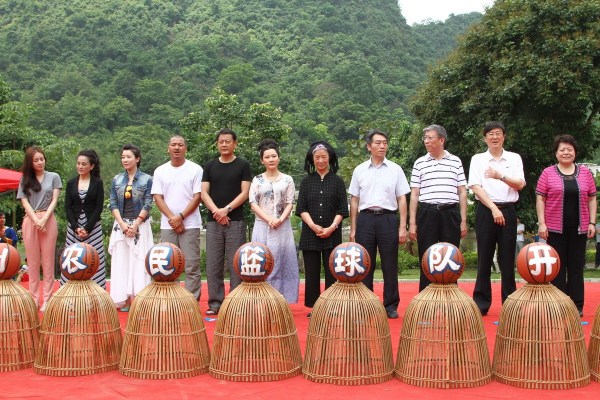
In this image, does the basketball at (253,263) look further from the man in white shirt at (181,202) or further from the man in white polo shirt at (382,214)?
the man in white shirt at (181,202)

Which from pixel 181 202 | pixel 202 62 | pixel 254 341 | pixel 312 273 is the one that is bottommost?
pixel 254 341

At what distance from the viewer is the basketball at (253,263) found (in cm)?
452

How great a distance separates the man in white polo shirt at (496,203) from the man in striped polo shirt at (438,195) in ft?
0.53

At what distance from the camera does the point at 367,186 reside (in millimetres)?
6566

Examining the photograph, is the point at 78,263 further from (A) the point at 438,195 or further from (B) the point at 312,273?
(A) the point at 438,195

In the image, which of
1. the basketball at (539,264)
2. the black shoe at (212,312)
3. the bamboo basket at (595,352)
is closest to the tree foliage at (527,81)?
the black shoe at (212,312)

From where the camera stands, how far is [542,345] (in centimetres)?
425

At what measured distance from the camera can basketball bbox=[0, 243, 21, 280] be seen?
484 centimetres

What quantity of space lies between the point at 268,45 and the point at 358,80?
46.3 ft

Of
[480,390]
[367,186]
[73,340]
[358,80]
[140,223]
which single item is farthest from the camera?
[358,80]

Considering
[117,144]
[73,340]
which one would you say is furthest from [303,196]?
[117,144]

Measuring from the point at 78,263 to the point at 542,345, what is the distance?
2.84 meters

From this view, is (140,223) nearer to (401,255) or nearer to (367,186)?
(367,186)

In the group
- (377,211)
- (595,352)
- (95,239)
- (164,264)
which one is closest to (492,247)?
(377,211)
